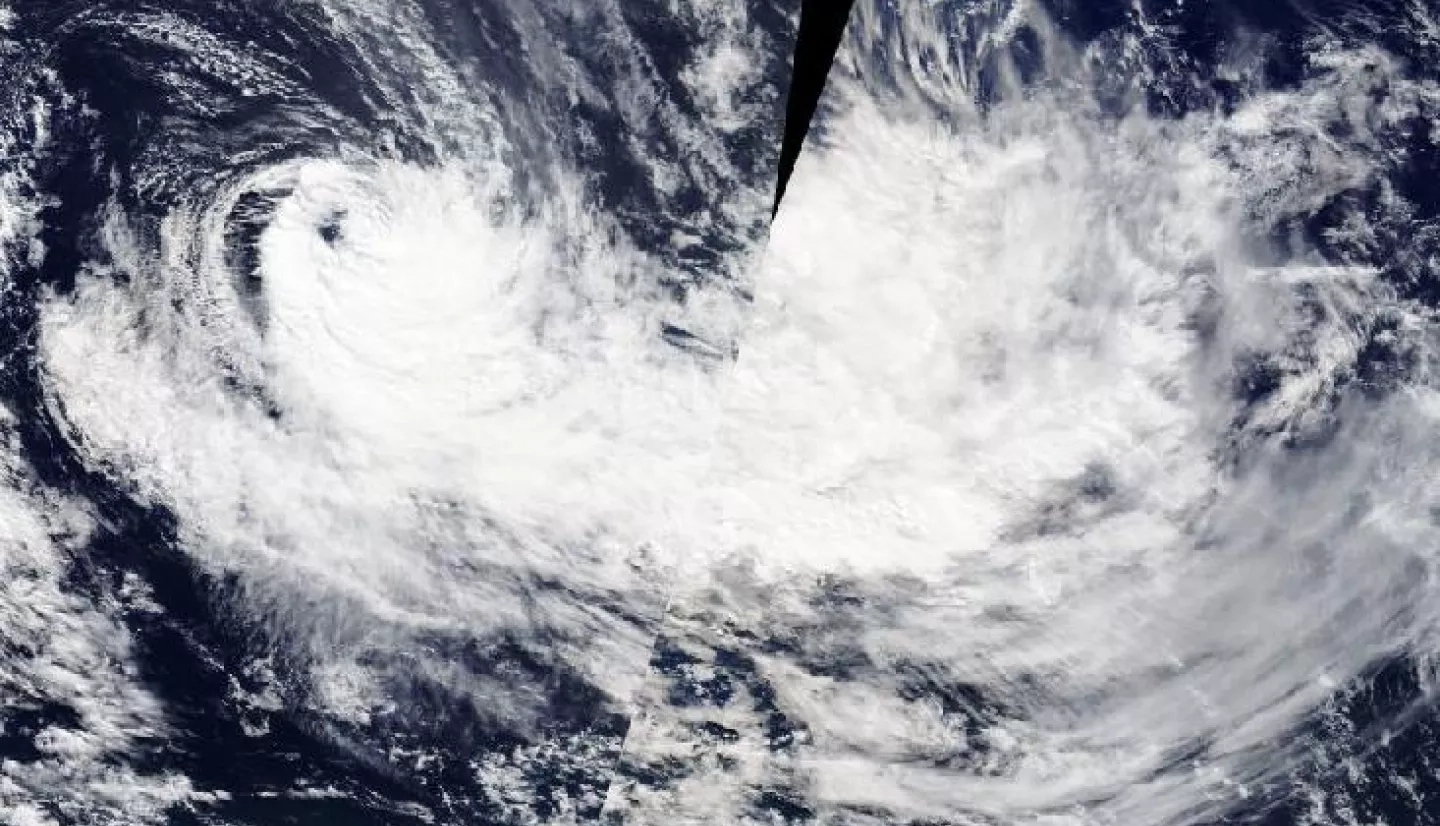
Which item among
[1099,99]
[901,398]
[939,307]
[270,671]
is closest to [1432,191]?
[1099,99]

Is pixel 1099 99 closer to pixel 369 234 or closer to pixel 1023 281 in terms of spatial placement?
pixel 1023 281

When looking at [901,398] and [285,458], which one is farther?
[901,398]

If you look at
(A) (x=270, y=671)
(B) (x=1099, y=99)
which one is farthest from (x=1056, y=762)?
(A) (x=270, y=671)

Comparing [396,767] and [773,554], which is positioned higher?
[773,554]

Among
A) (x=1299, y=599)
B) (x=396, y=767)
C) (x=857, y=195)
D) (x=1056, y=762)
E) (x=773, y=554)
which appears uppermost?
(x=857, y=195)

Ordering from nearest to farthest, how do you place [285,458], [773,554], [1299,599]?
1. [285,458]
2. [1299,599]
3. [773,554]

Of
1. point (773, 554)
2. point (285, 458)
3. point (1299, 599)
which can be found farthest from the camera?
point (773, 554)
